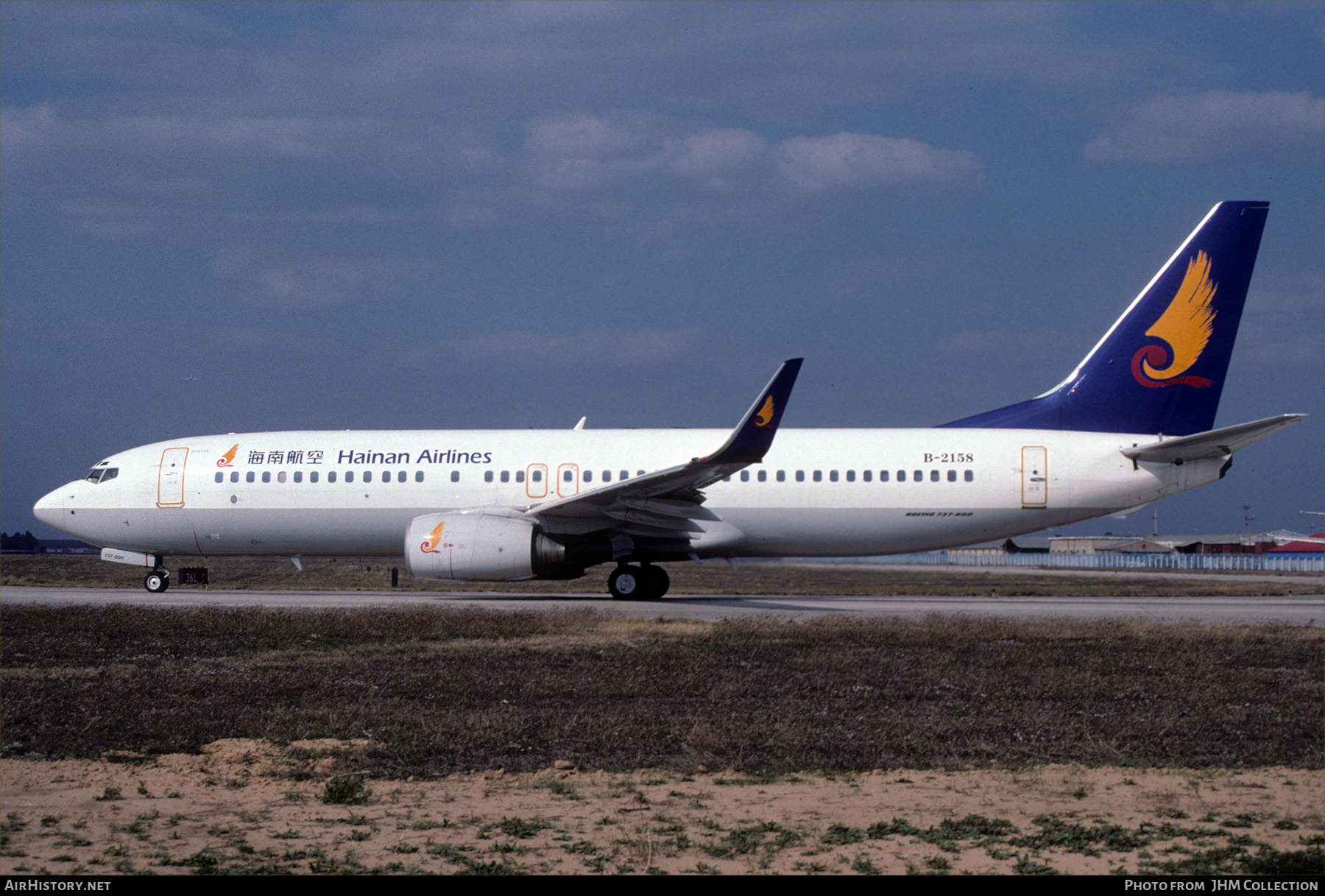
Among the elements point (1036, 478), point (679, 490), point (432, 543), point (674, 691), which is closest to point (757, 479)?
point (679, 490)

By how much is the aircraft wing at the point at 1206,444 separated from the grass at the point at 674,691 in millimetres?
5030

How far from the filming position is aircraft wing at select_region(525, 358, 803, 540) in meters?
19.2

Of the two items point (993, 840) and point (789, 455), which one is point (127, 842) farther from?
A: point (789, 455)

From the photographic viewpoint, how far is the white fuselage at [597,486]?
2231 cm

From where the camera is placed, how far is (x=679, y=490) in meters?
21.7

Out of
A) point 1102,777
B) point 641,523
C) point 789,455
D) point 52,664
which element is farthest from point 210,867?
point 789,455

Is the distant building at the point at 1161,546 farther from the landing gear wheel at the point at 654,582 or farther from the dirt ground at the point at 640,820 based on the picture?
the dirt ground at the point at 640,820

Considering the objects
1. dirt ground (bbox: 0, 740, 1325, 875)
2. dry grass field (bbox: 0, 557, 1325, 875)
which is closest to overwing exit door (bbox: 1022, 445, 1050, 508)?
dry grass field (bbox: 0, 557, 1325, 875)

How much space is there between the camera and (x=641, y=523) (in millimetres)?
22156

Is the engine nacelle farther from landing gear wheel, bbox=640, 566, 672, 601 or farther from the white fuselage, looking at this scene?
landing gear wheel, bbox=640, 566, 672, 601

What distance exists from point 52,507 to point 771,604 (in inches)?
646

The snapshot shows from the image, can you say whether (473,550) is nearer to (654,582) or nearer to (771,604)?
(654,582)

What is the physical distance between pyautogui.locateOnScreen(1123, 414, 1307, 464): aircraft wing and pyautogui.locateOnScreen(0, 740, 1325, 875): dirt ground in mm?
14128

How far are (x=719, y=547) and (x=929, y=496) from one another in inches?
170
